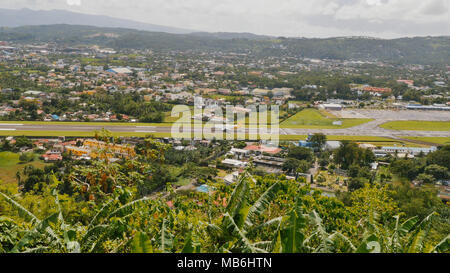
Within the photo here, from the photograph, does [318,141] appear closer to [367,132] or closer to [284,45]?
[367,132]

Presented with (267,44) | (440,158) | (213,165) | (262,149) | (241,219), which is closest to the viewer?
(241,219)

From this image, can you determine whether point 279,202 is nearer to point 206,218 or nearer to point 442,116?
point 206,218

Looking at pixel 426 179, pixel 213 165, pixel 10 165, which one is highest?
pixel 10 165

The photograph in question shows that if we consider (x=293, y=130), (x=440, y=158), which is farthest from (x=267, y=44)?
(x=440, y=158)

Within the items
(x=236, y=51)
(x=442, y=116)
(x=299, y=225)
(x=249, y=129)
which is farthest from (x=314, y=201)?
(x=236, y=51)

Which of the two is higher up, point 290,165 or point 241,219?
point 241,219

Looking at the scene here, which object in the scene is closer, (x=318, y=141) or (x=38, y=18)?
(x=318, y=141)

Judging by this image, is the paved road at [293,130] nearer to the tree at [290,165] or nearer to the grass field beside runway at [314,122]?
the grass field beside runway at [314,122]
